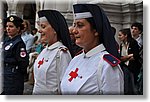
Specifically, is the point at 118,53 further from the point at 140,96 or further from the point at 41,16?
the point at 41,16

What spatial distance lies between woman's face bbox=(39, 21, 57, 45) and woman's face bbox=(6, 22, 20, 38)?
163mm

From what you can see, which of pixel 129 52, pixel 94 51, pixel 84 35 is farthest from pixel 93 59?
pixel 129 52

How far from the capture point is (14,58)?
2111 mm

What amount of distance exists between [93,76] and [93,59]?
0.11 meters

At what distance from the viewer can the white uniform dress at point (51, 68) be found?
6.75ft

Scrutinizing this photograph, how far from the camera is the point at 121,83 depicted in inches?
75.9

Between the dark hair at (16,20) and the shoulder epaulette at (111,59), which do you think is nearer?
the shoulder epaulette at (111,59)

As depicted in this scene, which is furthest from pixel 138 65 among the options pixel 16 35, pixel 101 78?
pixel 16 35

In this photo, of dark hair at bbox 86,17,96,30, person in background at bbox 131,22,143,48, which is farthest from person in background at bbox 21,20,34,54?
person in background at bbox 131,22,143,48

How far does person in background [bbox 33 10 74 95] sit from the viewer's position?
6.68 ft

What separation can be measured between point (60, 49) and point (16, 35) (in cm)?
30

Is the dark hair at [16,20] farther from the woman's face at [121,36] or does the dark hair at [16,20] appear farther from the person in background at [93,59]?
the woman's face at [121,36]

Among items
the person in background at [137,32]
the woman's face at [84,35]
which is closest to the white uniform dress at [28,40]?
the woman's face at [84,35]

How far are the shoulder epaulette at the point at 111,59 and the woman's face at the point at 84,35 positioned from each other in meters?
0.10
